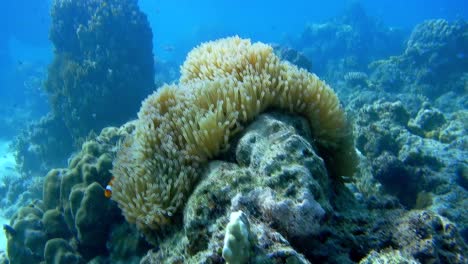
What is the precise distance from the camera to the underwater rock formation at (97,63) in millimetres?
11914

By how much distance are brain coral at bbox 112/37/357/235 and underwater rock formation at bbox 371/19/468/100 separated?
46.4ft

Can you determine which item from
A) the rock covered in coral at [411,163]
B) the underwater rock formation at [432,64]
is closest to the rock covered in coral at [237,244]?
the rock covered in coral at [411,163]

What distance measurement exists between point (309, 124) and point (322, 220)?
1.34 m

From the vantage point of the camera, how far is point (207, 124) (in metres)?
2.94

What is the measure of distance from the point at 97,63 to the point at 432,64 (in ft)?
50.0

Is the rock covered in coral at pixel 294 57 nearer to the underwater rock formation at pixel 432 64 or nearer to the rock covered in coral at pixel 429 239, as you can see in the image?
the underwater rock formation at pixel 432 64

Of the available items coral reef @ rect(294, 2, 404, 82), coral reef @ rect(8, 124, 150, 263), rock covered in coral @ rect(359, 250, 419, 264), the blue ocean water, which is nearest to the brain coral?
the blue ocean water

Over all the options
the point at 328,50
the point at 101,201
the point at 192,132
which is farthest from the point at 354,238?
the point at 328,50

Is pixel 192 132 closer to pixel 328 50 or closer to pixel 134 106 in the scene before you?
pixel 134 106

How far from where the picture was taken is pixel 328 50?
91.1ft

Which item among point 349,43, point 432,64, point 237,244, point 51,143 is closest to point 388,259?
point 237,244

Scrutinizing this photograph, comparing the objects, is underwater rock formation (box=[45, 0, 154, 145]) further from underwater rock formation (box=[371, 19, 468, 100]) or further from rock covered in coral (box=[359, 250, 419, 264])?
underwater rock formation (box=[371, 19, 468, 100])

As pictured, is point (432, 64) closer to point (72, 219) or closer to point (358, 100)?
point (358, 100)

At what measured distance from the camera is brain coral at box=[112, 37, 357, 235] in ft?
9.66
